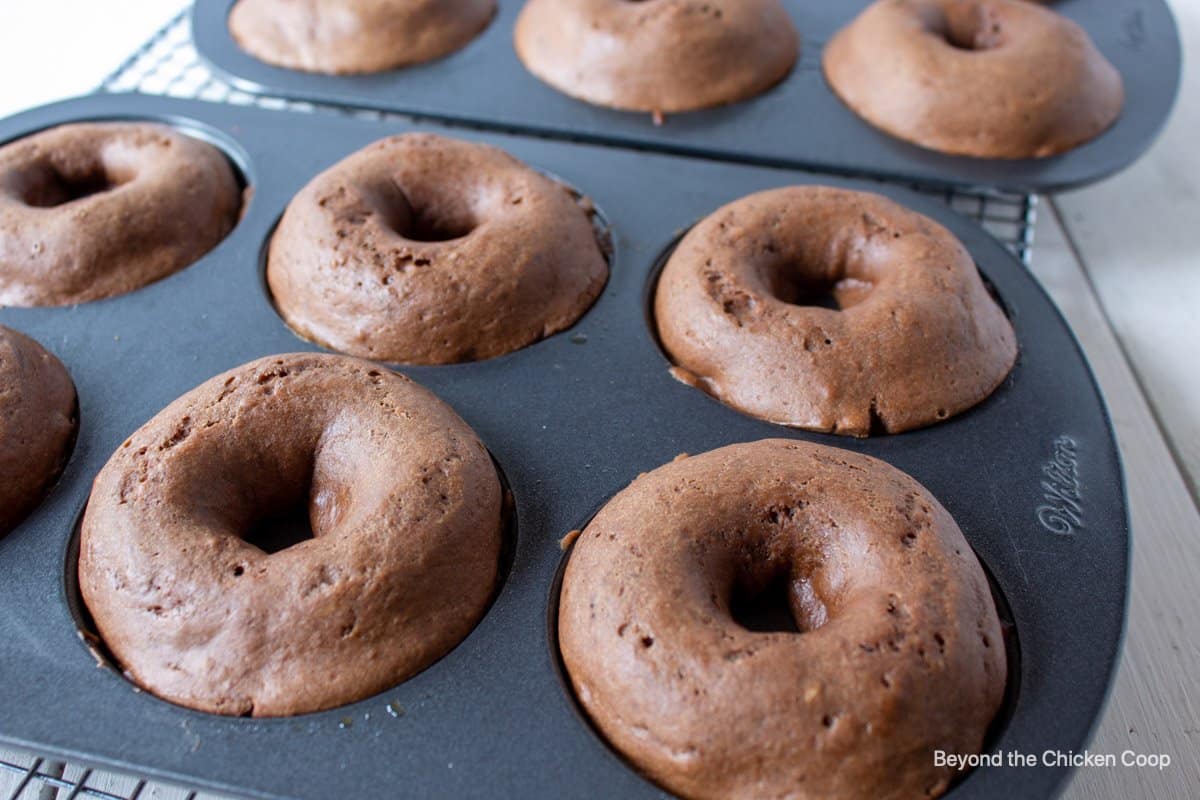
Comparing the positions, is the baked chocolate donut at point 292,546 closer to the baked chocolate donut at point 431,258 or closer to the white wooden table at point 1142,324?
the baked chocolate donut at point 431,258

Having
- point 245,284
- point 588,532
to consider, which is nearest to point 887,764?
point 588,532

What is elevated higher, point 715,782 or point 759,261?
point 759,261

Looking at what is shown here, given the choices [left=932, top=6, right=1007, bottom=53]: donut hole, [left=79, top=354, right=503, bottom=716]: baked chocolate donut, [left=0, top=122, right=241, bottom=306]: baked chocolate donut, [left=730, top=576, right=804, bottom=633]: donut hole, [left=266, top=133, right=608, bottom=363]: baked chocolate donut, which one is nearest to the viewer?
[left=79, top=354, right=503, bottom=716]: baked chocolate donut

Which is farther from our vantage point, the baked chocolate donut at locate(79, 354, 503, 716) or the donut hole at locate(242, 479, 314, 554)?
the donut hole at locate(242, 479, 314, 554)

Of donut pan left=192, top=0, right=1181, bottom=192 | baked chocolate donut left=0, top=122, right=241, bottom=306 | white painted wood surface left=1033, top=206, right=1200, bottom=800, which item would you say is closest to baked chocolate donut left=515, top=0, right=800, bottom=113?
donut pan left=192, top=0, right=1181, bottom=192

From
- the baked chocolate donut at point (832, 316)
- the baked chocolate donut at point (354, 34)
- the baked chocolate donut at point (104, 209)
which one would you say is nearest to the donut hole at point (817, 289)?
the baked chocolate donut at point (832, 316)

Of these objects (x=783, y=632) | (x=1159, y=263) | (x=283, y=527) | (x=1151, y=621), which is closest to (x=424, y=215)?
(x=283, y=527)

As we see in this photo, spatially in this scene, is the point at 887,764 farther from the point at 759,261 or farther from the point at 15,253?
the point at 15,253

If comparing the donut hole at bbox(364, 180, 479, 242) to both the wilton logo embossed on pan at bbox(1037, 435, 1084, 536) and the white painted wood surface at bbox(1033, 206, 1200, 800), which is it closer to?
the wilton logo embossed on pan at bbox(1037, 435, 1084, 536)
